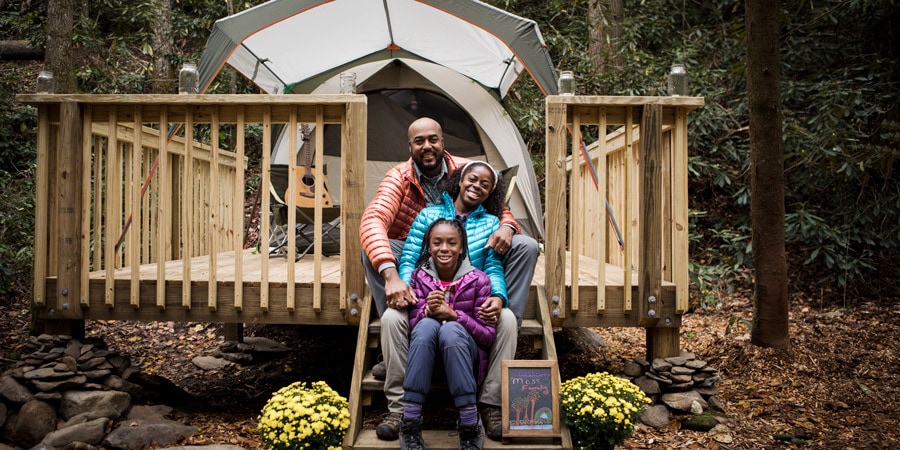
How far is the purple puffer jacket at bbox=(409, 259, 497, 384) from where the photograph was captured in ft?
8.38

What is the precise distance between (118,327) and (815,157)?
639cm

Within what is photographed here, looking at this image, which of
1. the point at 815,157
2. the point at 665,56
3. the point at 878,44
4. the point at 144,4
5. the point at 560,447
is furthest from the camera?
the point at 665,56

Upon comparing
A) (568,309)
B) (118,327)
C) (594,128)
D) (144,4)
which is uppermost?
(144,4)

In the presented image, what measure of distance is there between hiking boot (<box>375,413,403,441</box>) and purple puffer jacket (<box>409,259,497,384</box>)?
14.5 inches

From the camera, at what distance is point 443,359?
2.45 m

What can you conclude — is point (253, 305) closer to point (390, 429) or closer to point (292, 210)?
point (292, 210)

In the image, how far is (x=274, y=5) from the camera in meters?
4.32

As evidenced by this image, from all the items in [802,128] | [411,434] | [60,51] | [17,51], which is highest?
[17,51]

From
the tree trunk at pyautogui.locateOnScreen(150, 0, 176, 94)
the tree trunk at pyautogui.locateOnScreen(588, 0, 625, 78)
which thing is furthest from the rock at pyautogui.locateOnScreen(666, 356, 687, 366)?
the tree trunk at pyautogui.locateOnScreen(150, 0, 176, 94)

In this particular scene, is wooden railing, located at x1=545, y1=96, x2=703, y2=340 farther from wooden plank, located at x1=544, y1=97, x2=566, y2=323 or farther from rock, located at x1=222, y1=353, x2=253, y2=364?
rock, located at x1=222, y1=353, x2=253, y2=364

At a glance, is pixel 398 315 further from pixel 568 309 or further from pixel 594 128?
pixel 594 128

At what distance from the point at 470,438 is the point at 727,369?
2.17 m

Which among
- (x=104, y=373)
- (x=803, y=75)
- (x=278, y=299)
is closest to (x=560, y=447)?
(x=278, y=299)

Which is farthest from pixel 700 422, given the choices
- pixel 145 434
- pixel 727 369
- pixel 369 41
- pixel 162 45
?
pixel 162 45
